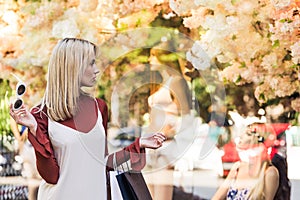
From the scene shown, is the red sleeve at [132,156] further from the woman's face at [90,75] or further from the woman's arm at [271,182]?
the woman's arm at [271,182]

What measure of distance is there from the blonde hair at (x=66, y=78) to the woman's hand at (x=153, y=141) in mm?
349

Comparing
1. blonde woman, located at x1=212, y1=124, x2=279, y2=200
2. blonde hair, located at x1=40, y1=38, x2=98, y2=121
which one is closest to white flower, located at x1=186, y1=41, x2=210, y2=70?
blonde woman, located at x1=212, y1=124, x2=279, y2=200

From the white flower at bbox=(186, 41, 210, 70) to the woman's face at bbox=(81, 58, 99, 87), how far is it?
0.45 metres

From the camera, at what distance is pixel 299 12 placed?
3.58 metres

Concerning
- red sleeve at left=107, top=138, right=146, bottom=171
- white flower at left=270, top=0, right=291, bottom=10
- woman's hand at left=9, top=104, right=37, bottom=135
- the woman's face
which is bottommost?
red sleeve at left=107, top=138, right=146, bottom=171

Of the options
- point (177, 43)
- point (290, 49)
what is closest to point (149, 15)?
point (177, 43)

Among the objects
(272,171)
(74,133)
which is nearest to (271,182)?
(272,171)

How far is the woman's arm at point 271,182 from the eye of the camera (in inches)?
147

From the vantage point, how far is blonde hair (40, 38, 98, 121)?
3529 millimetres

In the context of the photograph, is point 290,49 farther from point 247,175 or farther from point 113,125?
point 113,125

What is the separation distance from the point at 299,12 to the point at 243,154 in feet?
2.38

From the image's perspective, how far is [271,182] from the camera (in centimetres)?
373

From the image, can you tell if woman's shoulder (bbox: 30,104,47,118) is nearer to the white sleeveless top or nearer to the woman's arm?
the white sleeveless top

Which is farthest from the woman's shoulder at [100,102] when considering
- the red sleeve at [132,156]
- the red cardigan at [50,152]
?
the red sleeve at [132,156]
